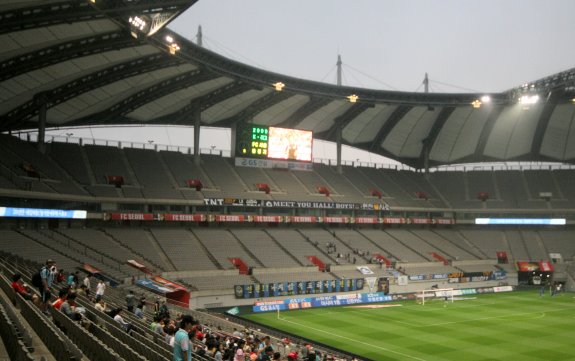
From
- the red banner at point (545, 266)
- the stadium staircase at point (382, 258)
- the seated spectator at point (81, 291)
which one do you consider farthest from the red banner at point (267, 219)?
the seated spectator at point (81, 291)

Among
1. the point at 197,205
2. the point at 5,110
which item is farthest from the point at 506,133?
the point at 5,110

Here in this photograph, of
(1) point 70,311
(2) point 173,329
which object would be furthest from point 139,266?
(1) point 70,311

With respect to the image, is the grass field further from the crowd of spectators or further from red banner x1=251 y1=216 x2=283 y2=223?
red banner x1=251 y1=216 x2=283 y2=223

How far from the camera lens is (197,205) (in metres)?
60.3

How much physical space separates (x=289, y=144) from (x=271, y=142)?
251 centimetres

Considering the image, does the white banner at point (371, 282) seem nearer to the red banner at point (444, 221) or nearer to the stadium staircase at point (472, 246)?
the stadium staircase at point (472, 246)

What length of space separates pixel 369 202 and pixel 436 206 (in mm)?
12484

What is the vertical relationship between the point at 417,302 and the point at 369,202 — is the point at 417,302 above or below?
below

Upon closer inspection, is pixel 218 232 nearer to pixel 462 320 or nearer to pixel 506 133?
pixel 462 320

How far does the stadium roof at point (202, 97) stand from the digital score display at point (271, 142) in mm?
2619

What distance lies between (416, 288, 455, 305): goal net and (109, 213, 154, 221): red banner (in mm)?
29121

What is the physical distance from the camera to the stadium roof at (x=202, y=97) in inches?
1426

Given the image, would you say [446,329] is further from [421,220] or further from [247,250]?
[421,220]

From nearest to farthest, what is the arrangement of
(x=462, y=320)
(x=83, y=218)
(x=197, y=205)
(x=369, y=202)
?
1. (x=462, y=320)
2. (x=83, y=218)
3. (x=197, y=205)
4. (x=369, y=202)
